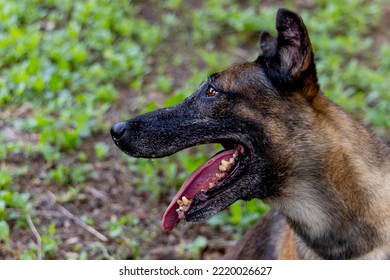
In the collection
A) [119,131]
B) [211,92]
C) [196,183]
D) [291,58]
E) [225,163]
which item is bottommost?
[196,183]

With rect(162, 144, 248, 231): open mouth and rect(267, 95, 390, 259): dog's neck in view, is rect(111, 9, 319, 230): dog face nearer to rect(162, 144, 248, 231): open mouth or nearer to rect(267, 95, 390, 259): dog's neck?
rect(162, 144, 248, 231): open mouth

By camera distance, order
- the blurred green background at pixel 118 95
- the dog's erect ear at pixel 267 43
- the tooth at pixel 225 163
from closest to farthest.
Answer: the tooth at pixel 225 163
the dog's erect ear at pixel 267 43
the blurred green background at pixel 118 95

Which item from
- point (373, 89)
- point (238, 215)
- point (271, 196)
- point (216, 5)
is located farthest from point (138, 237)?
point (216, 5)

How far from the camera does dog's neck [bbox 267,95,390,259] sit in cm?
400

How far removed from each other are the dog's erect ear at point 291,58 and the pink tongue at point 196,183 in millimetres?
511

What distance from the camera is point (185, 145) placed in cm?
408

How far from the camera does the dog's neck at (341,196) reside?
400 cm

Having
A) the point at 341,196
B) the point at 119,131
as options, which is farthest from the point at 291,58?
the point at 119,131

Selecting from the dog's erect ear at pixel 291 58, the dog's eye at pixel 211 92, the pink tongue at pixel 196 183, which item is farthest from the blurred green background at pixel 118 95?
the dog's erect ear at pixel 291 58

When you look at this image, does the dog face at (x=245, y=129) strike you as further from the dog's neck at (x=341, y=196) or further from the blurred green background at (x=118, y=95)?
the blurred green background at (x=118, y=95)

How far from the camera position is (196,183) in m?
4.16

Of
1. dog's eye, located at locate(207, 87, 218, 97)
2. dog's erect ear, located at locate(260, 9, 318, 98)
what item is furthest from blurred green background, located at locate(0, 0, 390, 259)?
dog's erect ear, located at locate(260, 9, 318, 98)

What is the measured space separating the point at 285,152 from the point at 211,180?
1.48ft

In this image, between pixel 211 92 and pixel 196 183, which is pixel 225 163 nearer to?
pixel 196 183
